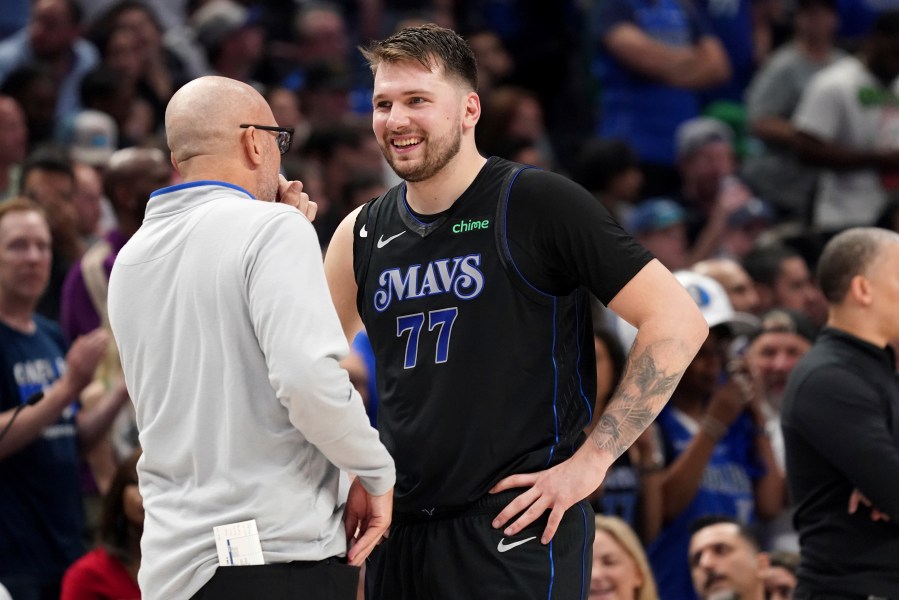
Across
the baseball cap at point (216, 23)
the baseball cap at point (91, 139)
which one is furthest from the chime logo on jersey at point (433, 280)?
the baseball cap at point (216, 23)

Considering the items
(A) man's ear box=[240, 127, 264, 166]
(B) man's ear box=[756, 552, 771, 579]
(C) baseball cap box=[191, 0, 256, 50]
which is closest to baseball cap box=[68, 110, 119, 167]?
(C) baseball cap box=[191, 0, 256, 50]

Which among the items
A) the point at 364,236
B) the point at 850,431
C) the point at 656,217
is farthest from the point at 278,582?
the point at 656,217

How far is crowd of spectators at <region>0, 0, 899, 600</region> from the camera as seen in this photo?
7047 mm

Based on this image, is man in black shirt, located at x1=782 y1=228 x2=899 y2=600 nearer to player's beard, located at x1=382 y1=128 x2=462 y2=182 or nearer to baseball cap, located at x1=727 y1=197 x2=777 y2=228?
player's beard, located at x1=382 y1=128 x2=462 y2=182

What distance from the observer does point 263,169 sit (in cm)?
371

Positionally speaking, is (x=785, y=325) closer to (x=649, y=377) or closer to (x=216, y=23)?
(x=649, y=377)

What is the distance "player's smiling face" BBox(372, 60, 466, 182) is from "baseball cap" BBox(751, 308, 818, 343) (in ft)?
13.4

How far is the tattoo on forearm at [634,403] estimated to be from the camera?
12.6ft

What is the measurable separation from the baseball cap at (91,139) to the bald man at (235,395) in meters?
5.35

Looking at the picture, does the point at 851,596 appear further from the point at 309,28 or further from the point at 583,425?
the point at 309,28

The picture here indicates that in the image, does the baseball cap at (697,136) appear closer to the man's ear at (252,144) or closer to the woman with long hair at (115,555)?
the woman with long hair at (115,555)

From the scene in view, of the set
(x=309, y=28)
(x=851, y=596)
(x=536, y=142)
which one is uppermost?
(x=309, y=28)

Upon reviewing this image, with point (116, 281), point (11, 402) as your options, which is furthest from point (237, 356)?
point (11, 402)

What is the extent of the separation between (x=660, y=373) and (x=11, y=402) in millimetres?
3234
